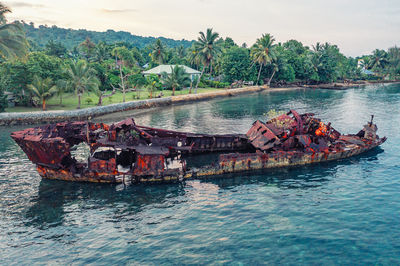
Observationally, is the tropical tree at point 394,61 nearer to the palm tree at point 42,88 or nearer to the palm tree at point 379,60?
the palm tree at point 379,60

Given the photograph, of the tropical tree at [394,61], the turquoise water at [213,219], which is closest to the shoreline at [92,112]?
the turquoise water at [213,219]

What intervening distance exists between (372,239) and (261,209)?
20.3 ft

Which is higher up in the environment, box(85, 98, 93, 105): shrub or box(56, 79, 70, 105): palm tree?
box(56, 79, 70, 105): palm tree

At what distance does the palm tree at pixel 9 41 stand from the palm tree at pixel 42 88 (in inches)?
191

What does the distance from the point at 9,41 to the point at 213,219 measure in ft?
131

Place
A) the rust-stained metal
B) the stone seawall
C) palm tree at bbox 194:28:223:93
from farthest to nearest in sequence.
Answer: palm tree at bbox 194:28:223:93 < the stone seawall < the rust-stained metal

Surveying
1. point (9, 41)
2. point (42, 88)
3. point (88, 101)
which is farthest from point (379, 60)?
point (9, 41)

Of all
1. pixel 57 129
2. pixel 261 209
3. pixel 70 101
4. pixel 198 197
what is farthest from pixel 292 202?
pixel 70 101

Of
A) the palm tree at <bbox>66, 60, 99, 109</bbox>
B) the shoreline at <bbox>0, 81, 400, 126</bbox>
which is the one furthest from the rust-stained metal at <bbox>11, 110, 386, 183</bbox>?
the palm tree at <bbox>66, 60, 99, 109</bbox>

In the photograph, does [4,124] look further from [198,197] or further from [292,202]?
[292,202]

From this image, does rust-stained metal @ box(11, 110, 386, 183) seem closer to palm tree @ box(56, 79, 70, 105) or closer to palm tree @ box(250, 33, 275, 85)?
palm tree @ box(56, 79, 70, 105)

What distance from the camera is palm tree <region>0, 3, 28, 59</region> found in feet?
126

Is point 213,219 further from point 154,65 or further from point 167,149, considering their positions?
point 154,65

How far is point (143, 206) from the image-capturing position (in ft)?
60.2
